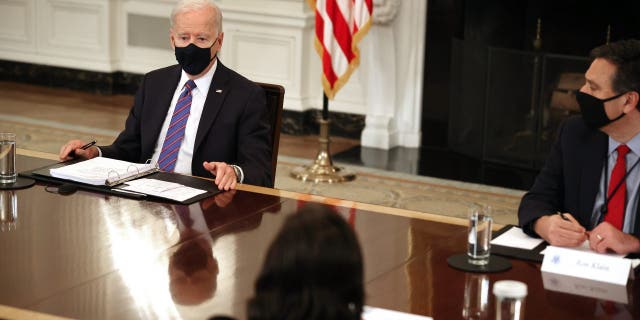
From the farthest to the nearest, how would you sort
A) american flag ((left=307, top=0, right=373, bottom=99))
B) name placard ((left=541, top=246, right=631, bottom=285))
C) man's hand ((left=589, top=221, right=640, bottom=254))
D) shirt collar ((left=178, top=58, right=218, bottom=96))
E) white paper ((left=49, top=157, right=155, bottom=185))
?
american flag ((left=307, top=0, right=373, bottom=99)), shirt collar ((left=178, top=58, right=218, bottom=96)), white paper ((left=49, top=157, right=155, bottom=185)), man's hand ((left=589, top=221, right=640, bottom=254)), name placard ((left=541, top=246, right=631, bottom=285))

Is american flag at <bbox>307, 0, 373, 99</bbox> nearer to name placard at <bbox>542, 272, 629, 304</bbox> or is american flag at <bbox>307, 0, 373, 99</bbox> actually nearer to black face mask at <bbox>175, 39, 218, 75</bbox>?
black face mask at <bbox>175, 39, 218, 75</bbox>

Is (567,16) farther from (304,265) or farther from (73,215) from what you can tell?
(304,265)

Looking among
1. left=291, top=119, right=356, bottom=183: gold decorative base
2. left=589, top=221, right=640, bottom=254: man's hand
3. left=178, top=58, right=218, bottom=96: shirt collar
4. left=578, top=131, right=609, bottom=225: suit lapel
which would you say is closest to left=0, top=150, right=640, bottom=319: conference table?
left=589, top=221, right=640, bottom=254: man's hand

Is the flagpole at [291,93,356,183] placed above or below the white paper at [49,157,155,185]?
below

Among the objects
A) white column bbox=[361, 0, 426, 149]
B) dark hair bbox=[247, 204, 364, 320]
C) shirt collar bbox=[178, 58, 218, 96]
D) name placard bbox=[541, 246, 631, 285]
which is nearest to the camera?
dark hair bbox=[247, 204, 364, 320]

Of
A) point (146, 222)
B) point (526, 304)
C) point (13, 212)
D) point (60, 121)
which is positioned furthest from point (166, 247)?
point (60, 121)

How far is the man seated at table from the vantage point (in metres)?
3.38

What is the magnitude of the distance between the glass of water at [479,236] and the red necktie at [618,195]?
2.12 feet

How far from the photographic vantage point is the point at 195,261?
292cm

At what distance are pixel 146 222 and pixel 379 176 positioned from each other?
12.7 ft

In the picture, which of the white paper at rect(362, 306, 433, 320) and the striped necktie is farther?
the striped necktie

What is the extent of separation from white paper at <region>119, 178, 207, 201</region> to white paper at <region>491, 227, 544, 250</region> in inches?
41.2

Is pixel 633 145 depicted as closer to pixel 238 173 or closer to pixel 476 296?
pixel 476 296

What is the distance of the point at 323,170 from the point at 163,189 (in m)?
3.37
